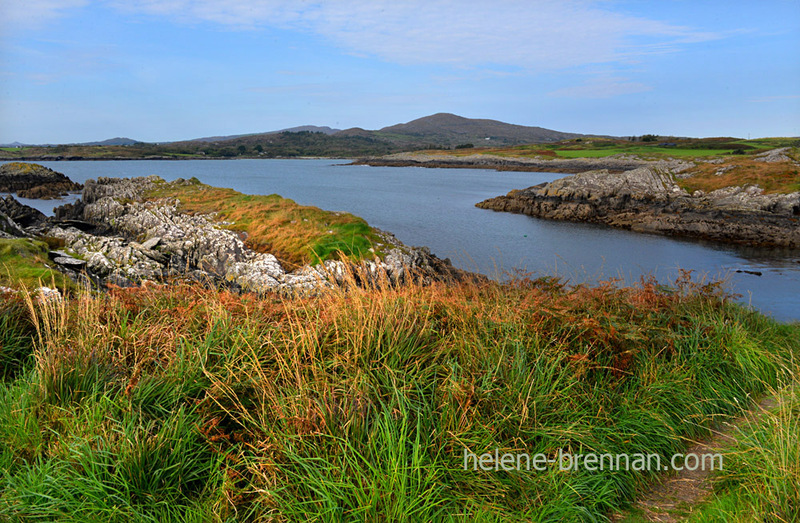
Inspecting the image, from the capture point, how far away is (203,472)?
11.3 feet

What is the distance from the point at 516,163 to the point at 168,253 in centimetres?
12236

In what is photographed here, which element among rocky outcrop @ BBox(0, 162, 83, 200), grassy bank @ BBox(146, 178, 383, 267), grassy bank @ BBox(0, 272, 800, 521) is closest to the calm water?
grassy bank @ BBox(146, 178, 383, 267)

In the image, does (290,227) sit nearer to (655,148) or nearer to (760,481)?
(760,481)

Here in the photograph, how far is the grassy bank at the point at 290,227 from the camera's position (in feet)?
61.7

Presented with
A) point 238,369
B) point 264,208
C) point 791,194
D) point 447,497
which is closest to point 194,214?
point 264,208

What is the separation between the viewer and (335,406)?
11.7 feet

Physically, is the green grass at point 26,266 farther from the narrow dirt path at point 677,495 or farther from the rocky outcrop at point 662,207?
the rocky outcrop at point 662,207

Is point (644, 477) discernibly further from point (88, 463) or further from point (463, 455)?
point (88, 463)

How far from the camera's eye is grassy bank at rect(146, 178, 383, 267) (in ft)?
61.7

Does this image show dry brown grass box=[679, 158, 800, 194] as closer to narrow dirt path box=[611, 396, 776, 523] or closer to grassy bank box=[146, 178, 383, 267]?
grassy bank box=[146, 178, 383, 267]

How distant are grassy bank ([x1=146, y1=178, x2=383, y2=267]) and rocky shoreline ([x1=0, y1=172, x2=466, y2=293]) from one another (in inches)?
27.2

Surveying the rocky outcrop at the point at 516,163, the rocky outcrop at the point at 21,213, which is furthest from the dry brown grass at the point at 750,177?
the rocky outcrop at the point at 21,213

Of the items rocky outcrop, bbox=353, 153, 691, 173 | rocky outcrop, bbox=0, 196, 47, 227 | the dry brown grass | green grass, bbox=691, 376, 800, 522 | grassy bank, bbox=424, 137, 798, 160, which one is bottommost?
green grass, bbox=691, 376, 800, 522

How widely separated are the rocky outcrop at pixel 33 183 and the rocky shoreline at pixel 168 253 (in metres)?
30.2
